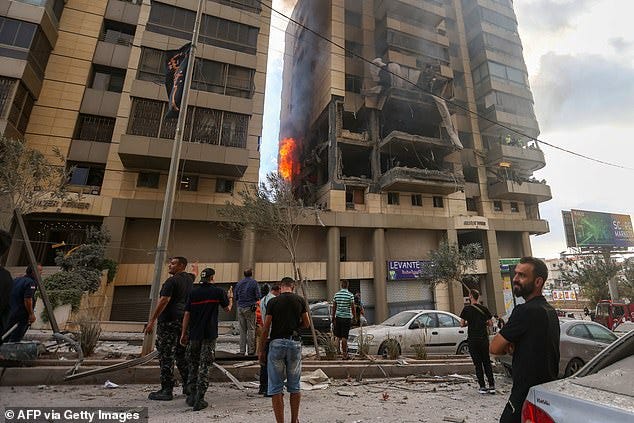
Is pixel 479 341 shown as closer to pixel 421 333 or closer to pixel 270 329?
pixel 421 333

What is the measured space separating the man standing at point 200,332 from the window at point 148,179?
15.3m

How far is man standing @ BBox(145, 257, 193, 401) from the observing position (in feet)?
14.8

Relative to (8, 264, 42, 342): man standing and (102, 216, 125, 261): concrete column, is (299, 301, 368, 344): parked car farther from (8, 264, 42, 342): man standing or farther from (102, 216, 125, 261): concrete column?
(102, 216, 125, 261): concrete column

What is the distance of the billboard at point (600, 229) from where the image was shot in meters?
30.5

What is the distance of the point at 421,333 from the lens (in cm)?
887

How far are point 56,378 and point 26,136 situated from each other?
656 inches

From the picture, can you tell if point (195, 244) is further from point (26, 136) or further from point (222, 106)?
point (26, 136)

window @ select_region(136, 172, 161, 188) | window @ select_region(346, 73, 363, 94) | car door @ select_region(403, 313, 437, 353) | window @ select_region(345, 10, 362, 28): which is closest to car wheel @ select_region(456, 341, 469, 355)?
car door @ select_region(403, 313, 437, 353)

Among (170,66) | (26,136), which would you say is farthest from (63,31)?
(170,66)

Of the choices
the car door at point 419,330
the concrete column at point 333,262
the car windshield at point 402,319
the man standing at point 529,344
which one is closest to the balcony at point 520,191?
the concrete column at point 333,262

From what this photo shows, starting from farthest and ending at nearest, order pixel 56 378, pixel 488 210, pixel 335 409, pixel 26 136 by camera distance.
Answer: pixel 488 210 < pixel 26 136 < pixel 56 378 < pixel 335 409

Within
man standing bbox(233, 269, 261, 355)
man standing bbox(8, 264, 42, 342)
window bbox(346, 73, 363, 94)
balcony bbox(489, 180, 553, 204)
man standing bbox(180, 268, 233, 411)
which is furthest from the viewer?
window bbox(346, 73, 363, 94)

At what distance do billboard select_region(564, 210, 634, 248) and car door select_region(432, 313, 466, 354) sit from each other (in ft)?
99.1

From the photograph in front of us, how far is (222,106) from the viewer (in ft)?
59.4
